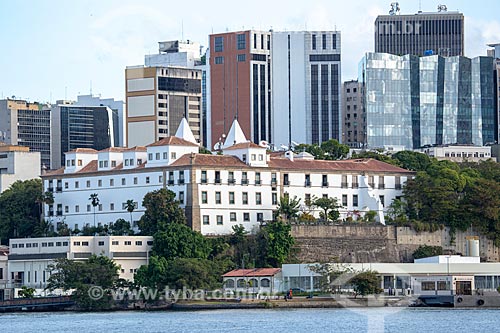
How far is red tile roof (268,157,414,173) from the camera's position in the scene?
125 metres

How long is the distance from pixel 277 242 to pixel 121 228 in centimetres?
1280

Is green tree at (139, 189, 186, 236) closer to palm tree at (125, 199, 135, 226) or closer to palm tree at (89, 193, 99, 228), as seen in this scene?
palm tree at (125, 199, 135, 226)

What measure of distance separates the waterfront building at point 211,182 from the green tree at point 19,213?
5.67 ft

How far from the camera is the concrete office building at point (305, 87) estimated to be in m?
180

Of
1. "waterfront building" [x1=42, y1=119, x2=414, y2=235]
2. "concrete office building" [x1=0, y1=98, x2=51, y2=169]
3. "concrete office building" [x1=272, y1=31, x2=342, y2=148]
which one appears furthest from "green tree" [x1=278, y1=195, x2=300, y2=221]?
"concrete office building" [x1=0, y1=98, x2=51, y2=169]

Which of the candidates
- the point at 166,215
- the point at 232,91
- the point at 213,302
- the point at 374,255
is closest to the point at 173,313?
the point at 213,302

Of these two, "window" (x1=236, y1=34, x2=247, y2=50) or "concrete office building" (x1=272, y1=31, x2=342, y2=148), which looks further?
"concrete office building" (x1=272, y1=31, x2=342, y2=148)

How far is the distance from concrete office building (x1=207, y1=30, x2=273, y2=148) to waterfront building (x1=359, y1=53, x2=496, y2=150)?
12.4 meters

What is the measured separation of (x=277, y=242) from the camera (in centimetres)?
11631

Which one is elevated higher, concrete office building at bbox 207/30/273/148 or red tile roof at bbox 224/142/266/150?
concrete office building at bbox 207/30/273/148

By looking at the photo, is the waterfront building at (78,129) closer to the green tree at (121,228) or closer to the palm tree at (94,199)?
the palm tree at (94,199)

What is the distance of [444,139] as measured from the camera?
178m

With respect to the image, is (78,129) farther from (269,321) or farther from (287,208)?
(269,321)

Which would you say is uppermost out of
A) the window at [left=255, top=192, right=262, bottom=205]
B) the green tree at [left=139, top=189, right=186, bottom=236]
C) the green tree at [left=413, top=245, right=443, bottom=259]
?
the window at [left=255, top=192, right=262, bottom=205]
